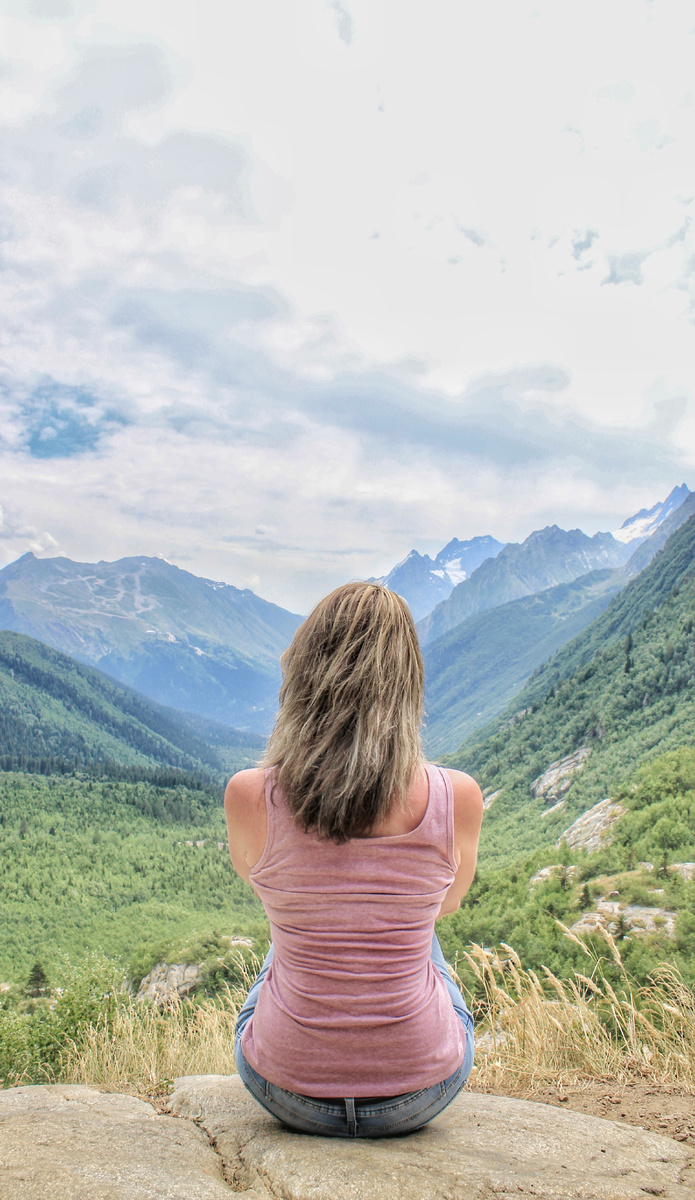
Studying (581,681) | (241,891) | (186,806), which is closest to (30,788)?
(186,806)

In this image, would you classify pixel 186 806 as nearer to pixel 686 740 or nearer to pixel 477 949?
pixel 686 740

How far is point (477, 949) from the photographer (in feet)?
17.3

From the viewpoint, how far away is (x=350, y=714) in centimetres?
276

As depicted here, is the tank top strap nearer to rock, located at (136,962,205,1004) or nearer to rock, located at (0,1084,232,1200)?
rock, located at (0,1084,232,1200)

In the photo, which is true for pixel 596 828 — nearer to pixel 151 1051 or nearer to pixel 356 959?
pixel 151 1051

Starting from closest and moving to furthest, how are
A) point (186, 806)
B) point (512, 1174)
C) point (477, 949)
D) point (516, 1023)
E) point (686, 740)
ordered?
point (512, 1174) → point (516, 1023) → point (477, 949) → point (686, 740) → point (186, 806)

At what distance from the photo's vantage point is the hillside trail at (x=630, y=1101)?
10.5ft

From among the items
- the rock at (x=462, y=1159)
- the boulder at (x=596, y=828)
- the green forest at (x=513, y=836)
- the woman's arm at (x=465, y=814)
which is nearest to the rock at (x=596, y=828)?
the boulder at (x=596, y=828)

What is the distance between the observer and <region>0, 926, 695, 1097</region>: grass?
405 centimetres

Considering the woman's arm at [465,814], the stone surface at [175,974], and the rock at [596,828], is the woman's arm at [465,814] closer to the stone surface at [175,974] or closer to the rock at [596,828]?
the rock at [596,828]

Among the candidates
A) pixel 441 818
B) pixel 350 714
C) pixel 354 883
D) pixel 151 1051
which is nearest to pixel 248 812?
pixel 354 883

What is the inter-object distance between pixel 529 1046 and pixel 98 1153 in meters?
3.34

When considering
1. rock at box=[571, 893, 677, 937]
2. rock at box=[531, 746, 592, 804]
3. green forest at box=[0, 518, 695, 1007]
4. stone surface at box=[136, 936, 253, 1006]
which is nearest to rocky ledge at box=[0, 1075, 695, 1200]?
green forest at box=[0, 518, 695, 1007]

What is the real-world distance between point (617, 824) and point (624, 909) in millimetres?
22122
